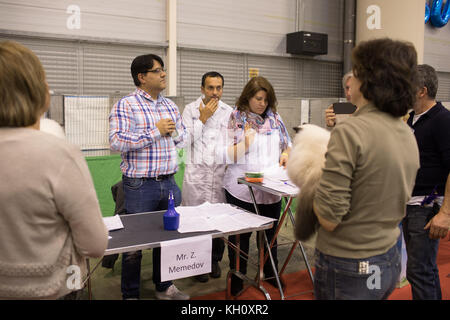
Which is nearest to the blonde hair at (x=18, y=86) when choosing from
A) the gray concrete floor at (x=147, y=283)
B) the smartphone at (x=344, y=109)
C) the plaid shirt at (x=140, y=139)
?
the plaid shirt at (x=140, y=139)

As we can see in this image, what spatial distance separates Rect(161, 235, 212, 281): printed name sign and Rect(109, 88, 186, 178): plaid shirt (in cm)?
69

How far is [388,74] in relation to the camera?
124cm

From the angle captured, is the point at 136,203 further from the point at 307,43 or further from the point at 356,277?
Answer: the point at 307,43

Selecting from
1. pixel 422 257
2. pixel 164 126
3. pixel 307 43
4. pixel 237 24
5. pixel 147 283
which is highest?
pixel 237 24

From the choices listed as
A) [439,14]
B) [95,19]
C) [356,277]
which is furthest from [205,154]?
[439,14]

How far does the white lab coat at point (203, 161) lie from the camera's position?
3553mm

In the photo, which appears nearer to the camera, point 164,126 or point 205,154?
point 164,126

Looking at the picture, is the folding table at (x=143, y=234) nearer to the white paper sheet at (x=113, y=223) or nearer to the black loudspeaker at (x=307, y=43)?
the white paper sheet at (x=113, y=223)

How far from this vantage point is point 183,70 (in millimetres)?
5656

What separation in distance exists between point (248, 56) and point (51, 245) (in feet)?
18.1

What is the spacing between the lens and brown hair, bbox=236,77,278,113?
3.01m

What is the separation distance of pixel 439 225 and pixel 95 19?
4558 mm

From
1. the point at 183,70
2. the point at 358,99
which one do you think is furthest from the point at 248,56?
the point at 358,99

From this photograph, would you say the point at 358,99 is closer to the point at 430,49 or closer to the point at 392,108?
the point at 392,108
